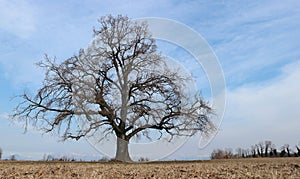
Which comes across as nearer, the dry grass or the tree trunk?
the dry grass

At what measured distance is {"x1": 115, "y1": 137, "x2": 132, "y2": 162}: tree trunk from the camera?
23.4m

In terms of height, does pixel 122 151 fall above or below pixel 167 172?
above

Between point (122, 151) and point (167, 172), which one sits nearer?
point (167, 172)

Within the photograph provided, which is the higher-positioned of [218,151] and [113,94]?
[113,94]

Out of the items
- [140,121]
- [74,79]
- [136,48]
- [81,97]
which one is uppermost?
[136,48]

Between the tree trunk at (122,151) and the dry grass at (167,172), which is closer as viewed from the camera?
the dry grass at (167,172)

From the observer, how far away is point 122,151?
A: 78.2ft

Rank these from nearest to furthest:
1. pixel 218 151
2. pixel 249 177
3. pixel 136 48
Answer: pixel 249 177 → pixel 136 48 → pixel 218 151

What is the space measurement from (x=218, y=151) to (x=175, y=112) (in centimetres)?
1032

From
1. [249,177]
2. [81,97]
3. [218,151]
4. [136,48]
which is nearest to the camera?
[249,177]

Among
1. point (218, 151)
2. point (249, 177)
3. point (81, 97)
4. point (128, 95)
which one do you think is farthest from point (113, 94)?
point (249, 177)

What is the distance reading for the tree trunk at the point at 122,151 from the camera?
2338cm

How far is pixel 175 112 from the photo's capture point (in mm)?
23672

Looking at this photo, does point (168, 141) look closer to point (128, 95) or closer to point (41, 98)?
point (128, 95)
